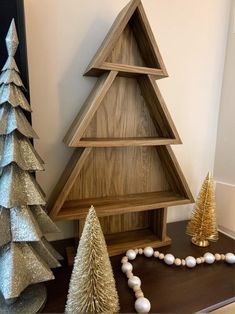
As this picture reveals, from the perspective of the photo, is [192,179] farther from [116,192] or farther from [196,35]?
[196,35]

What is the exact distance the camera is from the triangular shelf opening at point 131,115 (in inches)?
26.4

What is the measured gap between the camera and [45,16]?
0.65m

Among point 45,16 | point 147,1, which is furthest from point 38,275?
point 147,1

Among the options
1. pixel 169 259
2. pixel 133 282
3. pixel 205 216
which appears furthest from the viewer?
pixel 205 216

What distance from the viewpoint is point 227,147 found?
3.01 ft

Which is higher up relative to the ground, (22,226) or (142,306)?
(22,226)

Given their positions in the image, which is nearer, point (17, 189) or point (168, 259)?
point (17, 189)

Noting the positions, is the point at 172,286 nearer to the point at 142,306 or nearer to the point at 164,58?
the point at 142,306

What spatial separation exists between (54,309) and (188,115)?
0.77 m

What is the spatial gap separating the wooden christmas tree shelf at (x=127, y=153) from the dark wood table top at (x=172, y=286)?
9cm

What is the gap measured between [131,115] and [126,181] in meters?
0.22

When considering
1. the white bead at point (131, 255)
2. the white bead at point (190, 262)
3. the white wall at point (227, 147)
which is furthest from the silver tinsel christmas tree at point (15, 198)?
the white wall at point (227, 147)

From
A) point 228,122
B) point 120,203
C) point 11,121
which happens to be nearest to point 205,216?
point 120,203

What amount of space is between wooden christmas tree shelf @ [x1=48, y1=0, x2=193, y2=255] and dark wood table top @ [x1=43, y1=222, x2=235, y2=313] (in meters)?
0.09
